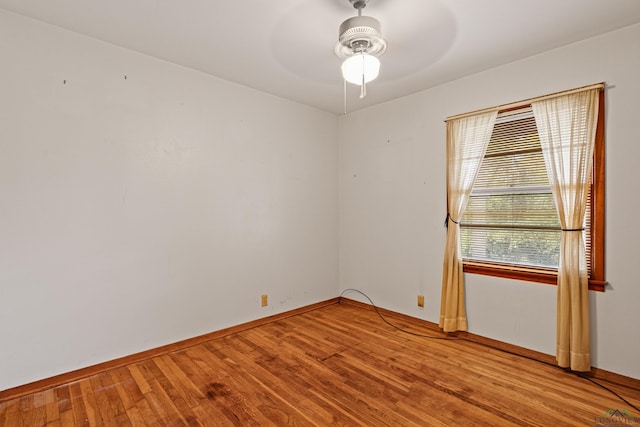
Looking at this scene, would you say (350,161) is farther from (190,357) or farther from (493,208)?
(190,357)

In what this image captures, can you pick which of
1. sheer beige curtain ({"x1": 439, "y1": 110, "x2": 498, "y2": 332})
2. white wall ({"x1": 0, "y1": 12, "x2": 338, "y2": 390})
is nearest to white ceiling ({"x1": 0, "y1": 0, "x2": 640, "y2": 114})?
white wall ({"x1": 0, "y1": 12, "x2": 338, "y2": 390})

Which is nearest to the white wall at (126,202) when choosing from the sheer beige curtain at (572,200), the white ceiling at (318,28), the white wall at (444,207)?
the white ceiling at (318,28)

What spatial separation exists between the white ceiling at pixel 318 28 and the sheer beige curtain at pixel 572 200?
59 cm

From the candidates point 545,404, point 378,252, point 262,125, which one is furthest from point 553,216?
point 262,125

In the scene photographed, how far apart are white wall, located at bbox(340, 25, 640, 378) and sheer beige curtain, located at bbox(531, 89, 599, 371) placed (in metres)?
0.11

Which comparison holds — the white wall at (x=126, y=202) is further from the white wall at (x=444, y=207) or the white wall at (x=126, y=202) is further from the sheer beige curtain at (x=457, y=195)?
the sheer beige curtain at (x=457, y=195)

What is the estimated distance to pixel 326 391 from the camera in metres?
2.28

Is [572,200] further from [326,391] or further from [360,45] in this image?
[326,391]

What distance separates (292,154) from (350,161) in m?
0.85

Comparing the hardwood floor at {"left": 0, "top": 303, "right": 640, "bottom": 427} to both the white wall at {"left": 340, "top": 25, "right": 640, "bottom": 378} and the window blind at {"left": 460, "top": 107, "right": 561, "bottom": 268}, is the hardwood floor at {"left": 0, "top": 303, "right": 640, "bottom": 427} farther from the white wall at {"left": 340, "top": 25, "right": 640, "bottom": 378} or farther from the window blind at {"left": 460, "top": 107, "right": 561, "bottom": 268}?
the window blind at {"left": 460, "top": 107, "right": 561, "bottom": 268}

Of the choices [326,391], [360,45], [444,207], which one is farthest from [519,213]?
[326,391]

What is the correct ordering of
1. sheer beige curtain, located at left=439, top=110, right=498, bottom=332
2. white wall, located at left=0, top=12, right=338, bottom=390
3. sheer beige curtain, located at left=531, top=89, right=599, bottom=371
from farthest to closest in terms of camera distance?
sheer beige curtain, located at left=439, top=110, right=498, bottom=332, sheer beige curtain, located at left=531, top=89, right=599, bottom=371, white wall, located at left=0, top=12, right=338, bottom=390

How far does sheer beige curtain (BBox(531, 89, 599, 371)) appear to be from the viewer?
2457 millimetres

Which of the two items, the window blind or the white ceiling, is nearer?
the white ceiling
